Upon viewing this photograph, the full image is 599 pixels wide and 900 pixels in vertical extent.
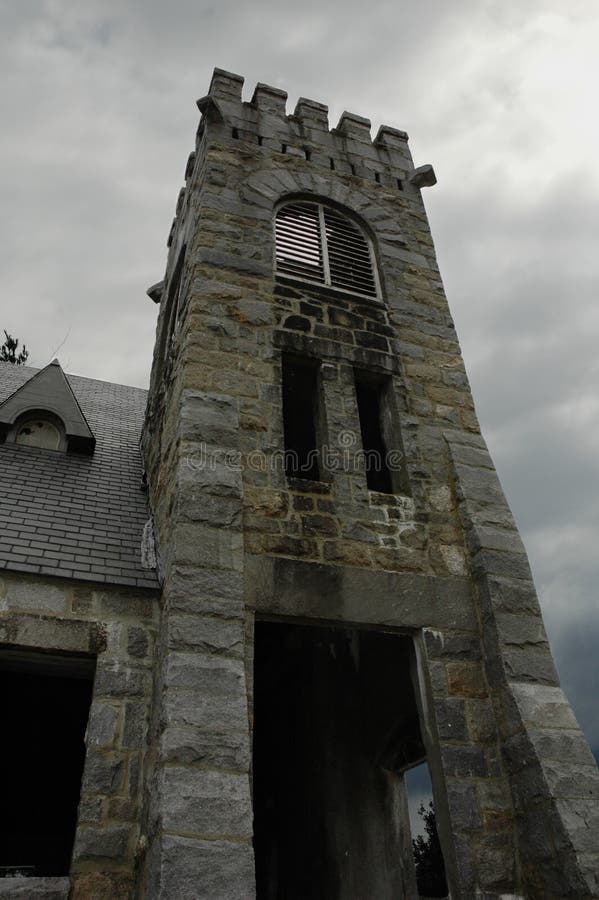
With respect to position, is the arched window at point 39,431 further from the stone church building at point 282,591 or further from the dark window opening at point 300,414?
the dark window opening at point 300,414

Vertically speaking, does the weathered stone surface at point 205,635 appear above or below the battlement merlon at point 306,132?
below

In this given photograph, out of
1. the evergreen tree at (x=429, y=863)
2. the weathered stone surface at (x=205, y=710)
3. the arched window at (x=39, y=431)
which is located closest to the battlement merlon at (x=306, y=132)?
the arched window at (x=39, y=431)

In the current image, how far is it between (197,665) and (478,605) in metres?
2.53

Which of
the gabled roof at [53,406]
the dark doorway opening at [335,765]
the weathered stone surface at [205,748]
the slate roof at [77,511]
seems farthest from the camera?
the gabled roof at [53,406]

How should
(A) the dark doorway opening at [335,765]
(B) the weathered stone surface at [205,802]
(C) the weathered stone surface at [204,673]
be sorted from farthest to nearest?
1. (A) the dark doorway opening at [335,765]
2. (C) the weathered stone surface at [204,673]
3. (B) the weathered stone surface at [205,802]

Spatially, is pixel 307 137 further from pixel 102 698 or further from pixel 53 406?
pixel 102 698

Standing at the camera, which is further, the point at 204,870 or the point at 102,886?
the point at 102,886

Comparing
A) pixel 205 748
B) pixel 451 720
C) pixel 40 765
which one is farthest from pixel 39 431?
pixel 451 720

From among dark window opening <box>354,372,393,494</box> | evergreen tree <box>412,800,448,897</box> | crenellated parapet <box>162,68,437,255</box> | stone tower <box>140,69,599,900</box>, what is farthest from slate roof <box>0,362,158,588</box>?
evergreen tree <box>412,800,448,897</box>

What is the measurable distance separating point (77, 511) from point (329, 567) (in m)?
2.82

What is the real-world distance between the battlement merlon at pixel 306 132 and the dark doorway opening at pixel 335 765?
243 inches

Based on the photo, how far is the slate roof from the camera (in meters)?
5.62

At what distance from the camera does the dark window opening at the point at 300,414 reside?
711 cm

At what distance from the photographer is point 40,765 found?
941 centimetres
